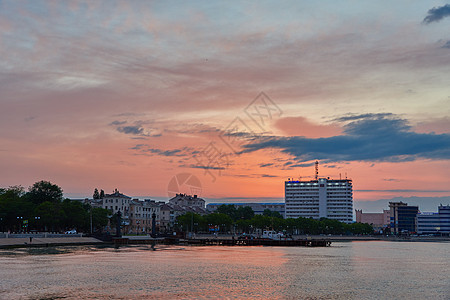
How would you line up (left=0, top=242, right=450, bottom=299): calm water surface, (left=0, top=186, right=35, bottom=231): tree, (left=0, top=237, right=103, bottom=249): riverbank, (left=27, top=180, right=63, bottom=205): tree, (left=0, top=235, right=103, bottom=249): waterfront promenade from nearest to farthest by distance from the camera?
(left=0, top=242, right=450, bottom=299): calm water surface, (left=0, top=237, right=103, bottom=249): riverbank, (left=0, top=235, right=103, bottom=249): waterfront promenade, (left=0, top=186, right=35, bottom=231): tree, (left=27, top=180, right=63, bottom=205): tree

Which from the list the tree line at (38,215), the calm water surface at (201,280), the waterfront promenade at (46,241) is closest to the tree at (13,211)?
the tree line at (38,215)

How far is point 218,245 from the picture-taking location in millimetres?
193750

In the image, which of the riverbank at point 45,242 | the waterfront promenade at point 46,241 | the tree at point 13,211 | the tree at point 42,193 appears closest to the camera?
the riverbank at point 45,242

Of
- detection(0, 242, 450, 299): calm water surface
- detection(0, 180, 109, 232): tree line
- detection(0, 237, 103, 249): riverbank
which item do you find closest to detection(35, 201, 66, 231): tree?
detection(0, 180, 109, 232): tree line

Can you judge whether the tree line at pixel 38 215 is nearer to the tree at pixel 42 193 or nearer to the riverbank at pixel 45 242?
the tree at pixel 42 193

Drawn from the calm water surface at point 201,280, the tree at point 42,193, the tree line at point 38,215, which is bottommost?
the calm water surface at point 201,280

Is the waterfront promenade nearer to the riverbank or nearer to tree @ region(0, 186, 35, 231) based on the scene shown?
the riverbank

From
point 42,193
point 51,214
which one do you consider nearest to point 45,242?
point 51,214

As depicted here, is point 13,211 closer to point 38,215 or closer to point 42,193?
point 38,215

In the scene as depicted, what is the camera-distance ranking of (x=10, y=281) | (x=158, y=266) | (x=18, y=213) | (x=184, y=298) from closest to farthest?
(x=184, y=298) → (x=10, y=281) → (x=158, y=266) → (x=18, y=213)

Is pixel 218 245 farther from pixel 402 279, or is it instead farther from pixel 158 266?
pixel 402 279

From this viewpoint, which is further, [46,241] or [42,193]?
[42,193]

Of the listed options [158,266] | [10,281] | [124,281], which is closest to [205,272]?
[158,266]

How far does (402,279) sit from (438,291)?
44.2 feet
